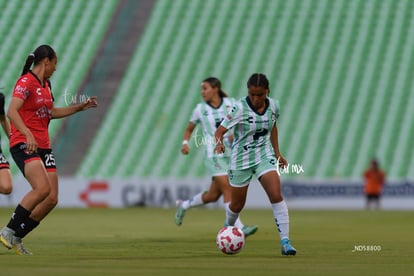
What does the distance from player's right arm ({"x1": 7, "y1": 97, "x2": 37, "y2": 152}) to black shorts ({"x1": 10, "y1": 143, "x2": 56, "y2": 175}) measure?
329 millimetres

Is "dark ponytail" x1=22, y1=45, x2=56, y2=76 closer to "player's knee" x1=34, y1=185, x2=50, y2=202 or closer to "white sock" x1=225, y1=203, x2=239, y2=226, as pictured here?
"player's knee" x1=34, y1=185, x2=50, y2=202

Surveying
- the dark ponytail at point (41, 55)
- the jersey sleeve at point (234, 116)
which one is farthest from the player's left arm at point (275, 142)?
the dark ponytail at point (41, 55)

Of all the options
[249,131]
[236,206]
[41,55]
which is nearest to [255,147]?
[249,131]

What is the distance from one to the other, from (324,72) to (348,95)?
1337 millimetres

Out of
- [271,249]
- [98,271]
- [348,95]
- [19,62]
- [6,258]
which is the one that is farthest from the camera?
[19,62]

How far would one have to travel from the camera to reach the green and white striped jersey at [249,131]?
11.5 meters

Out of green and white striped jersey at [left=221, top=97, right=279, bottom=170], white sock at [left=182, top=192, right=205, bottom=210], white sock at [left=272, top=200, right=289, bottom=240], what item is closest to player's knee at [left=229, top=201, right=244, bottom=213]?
green and white striped jersey at [left=221, top=97, right=279, bottom=170]

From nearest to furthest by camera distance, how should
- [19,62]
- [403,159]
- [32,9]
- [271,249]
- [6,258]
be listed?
[6,258], [271,249], [403,159], [19,62], [32,9]

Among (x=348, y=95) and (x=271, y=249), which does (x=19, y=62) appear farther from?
(x=271, y=249)

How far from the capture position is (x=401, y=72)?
30.7 meters

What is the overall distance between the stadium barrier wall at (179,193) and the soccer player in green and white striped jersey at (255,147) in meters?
14.1

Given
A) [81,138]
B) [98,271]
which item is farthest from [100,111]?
[98,271]

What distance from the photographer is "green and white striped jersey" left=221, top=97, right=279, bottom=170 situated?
454 inches

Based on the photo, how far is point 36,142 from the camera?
10727mm
